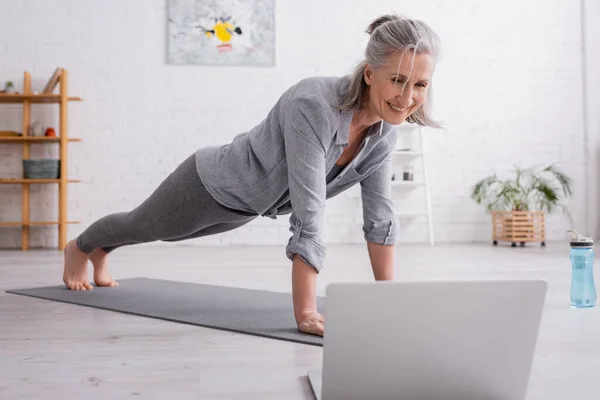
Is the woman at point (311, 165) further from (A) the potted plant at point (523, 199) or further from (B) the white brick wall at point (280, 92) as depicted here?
(A) the potted plant at point (523, 199)

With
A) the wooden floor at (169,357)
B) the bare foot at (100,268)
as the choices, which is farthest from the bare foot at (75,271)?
the wooden floor at (169,357)

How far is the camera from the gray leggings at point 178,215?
80.0 inches

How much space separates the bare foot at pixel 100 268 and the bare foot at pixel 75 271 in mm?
36

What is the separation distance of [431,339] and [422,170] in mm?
5111

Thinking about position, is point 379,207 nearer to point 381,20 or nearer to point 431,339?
point 381,20

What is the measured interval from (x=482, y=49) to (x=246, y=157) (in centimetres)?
480

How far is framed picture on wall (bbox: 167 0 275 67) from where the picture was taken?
5836 millimetres

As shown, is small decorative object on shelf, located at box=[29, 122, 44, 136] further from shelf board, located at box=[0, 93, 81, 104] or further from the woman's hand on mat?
the woman's hand on mat

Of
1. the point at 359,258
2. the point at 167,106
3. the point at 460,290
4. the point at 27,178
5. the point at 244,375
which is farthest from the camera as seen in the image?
the point at 167,106

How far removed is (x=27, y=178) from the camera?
17.7ft

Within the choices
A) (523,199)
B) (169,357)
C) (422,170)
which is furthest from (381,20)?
(523,199)

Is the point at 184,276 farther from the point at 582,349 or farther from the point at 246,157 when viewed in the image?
the point at 582,349

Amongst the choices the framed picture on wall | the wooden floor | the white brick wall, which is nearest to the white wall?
the white brick wall

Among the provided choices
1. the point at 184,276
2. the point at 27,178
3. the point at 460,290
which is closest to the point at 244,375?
the point at 460,290
